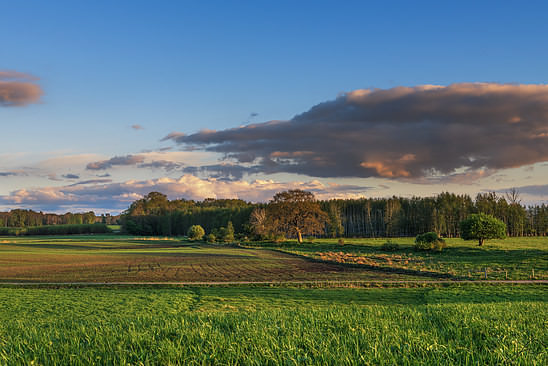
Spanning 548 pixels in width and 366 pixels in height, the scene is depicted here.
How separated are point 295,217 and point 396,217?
4263 centimetres

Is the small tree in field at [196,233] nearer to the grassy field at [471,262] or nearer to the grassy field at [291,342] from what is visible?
the grassy field at [471,262]

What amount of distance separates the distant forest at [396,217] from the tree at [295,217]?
17.5 metres

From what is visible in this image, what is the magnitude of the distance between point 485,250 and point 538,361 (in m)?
67.3

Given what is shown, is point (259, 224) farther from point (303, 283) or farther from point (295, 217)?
point (303, 283)

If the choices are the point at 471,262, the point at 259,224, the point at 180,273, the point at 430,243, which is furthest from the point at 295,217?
the point at 180,273

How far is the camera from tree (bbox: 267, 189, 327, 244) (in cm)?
9244

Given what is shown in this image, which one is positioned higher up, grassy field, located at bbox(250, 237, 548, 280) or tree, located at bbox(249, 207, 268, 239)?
tree, located at bbox(249, 207, 268, 239)

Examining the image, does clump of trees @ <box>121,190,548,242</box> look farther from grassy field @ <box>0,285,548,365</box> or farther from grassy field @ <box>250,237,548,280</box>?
grassy field @ <box>0,285,548,365</box>

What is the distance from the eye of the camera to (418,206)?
13325 cm

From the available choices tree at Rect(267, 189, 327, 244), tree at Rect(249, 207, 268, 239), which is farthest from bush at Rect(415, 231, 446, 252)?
tree at Rect(249, 207, 268, 239)

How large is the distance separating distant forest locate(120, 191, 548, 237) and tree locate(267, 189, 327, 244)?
1750cm

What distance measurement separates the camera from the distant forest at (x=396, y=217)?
124 metres

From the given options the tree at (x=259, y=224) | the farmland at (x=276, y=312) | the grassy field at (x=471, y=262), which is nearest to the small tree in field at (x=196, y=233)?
the tree at (x=259, y=224)

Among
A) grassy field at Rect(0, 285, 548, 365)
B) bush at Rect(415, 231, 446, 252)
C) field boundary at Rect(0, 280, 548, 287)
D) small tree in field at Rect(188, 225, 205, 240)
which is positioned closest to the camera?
grassy field at Rect(0, 285, 548, 365)
